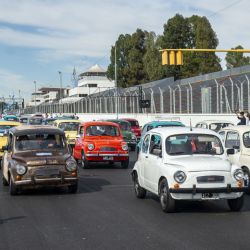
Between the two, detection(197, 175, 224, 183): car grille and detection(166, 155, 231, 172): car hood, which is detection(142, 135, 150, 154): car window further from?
detection(197, 175, 224, 183): car grille

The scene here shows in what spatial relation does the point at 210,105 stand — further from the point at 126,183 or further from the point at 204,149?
the point at 204,149

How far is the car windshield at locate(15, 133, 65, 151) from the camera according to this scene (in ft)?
45.5

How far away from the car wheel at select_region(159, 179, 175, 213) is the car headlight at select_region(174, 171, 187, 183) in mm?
302

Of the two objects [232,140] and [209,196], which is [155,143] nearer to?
[209,196]

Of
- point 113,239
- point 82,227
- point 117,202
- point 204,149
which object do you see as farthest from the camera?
point 117,202

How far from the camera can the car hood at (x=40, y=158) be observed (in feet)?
42.1

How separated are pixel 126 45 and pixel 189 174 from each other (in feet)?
276

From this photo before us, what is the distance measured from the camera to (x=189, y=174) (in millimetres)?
10094

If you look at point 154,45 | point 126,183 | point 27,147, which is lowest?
point 126,183

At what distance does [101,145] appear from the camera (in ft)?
65.3

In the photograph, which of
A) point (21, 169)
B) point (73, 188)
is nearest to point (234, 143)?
point (73, 188)

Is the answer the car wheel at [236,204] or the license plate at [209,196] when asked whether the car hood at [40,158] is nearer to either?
the license plate at [209,196]

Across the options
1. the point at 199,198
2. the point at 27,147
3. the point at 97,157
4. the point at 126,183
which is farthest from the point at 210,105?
the point at 199,198

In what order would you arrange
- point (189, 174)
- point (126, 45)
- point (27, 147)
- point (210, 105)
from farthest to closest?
point (126, 45)
point (210, 105)
point (27, 147)
point (189, 174)
